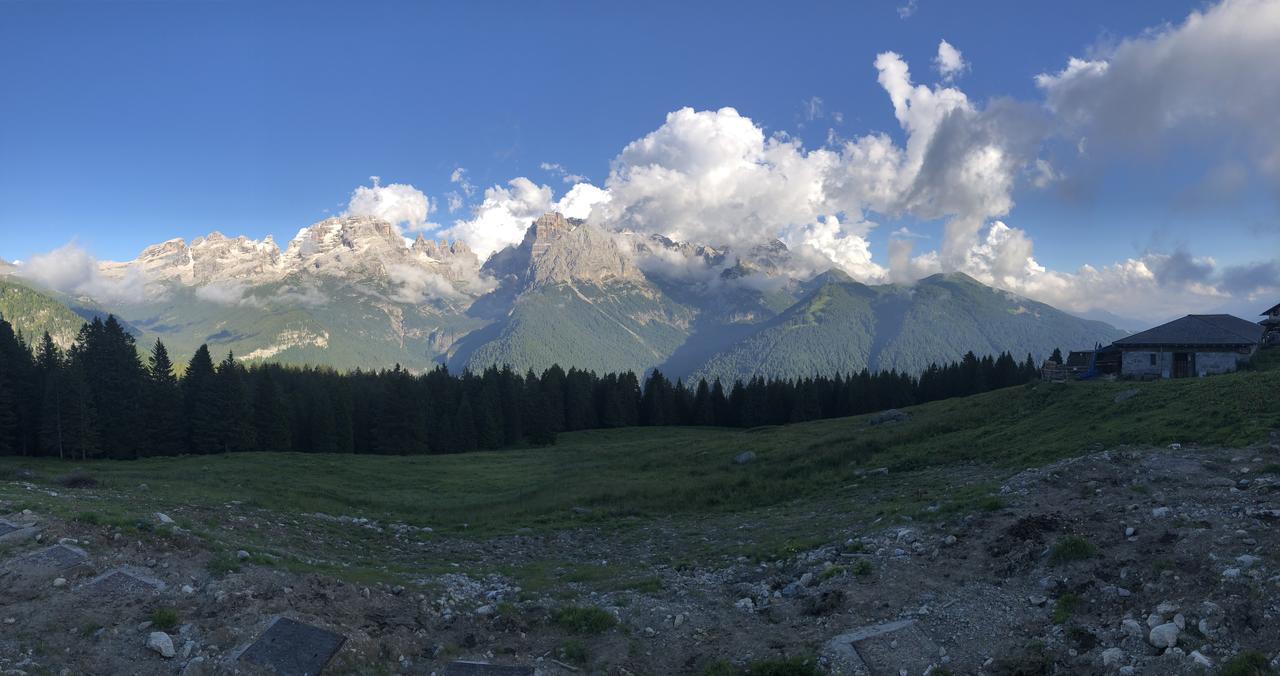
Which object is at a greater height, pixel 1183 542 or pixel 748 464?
pixel 1183 542

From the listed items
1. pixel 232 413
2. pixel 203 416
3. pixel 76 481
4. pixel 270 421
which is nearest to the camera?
pixel 76 481

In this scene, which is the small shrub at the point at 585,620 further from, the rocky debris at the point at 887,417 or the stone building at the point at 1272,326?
the stone building at the point at 1272,326

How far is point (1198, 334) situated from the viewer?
49.6 metres

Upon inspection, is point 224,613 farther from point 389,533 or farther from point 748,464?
point 748,464

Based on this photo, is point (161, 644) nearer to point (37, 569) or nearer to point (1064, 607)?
point (37, 569)

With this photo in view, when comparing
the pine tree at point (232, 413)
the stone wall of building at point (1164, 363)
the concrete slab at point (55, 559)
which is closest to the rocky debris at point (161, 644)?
the concrete slab at point (55, 559)

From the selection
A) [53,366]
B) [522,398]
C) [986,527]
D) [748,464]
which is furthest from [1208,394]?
A: [53,366]

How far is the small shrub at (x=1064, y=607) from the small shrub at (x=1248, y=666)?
9.03 feet

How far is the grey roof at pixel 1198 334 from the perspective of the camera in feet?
158

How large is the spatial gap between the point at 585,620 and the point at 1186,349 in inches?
2258

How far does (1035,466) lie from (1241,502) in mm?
9528

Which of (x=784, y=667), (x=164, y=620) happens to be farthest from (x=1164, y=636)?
(x=164, y=620)

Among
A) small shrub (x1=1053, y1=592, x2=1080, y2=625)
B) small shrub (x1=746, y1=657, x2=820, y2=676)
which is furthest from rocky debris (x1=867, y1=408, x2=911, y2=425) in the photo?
small shrub (x1=746, y1=657, x2=820, y2=676)

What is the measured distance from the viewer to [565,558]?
2333 cm
